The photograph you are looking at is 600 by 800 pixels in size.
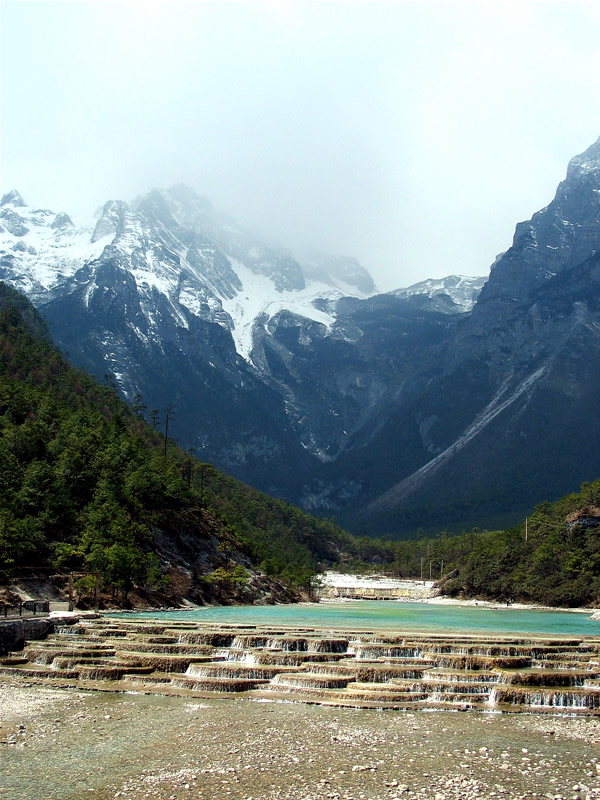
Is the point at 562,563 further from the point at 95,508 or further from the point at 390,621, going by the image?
the point at 95,508

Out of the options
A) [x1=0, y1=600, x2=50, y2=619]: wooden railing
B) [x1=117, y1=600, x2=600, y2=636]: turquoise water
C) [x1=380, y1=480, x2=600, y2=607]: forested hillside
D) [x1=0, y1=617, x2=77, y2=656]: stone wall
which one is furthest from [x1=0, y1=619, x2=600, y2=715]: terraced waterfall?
[x1=380, y1=480, x2=600, y2=607]: forested hillside

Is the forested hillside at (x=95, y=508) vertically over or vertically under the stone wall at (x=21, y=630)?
over

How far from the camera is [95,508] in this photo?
117 meters

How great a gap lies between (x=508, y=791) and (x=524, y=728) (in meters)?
10.7

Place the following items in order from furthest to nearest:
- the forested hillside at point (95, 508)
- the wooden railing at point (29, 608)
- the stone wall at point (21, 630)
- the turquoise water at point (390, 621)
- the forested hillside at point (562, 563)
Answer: the forested hillside at point (562, 563) < the forested hillside at point (95, 508) < the turquoise water at point (390, 621) < the wooden railing at point (29, 608) < the stone wall at point (21, 630)

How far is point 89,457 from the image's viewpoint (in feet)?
423

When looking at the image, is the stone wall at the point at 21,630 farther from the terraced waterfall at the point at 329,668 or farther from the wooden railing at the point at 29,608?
the wooden railing at the point at 29,608

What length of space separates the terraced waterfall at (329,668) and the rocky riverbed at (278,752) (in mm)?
2689

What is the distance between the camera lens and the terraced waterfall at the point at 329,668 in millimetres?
41062

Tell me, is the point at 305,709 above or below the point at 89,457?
below

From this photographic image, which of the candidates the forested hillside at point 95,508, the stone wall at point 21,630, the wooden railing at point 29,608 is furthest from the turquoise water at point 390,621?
the stone wall at point 21,630

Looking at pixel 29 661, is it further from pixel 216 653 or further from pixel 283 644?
pixel 283 644

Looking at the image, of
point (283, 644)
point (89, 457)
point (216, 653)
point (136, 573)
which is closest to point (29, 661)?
point (216, 653)

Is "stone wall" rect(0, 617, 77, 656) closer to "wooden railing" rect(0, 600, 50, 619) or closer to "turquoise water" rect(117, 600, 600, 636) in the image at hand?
"wooden railing" rect(0, 600, 50, 619)
